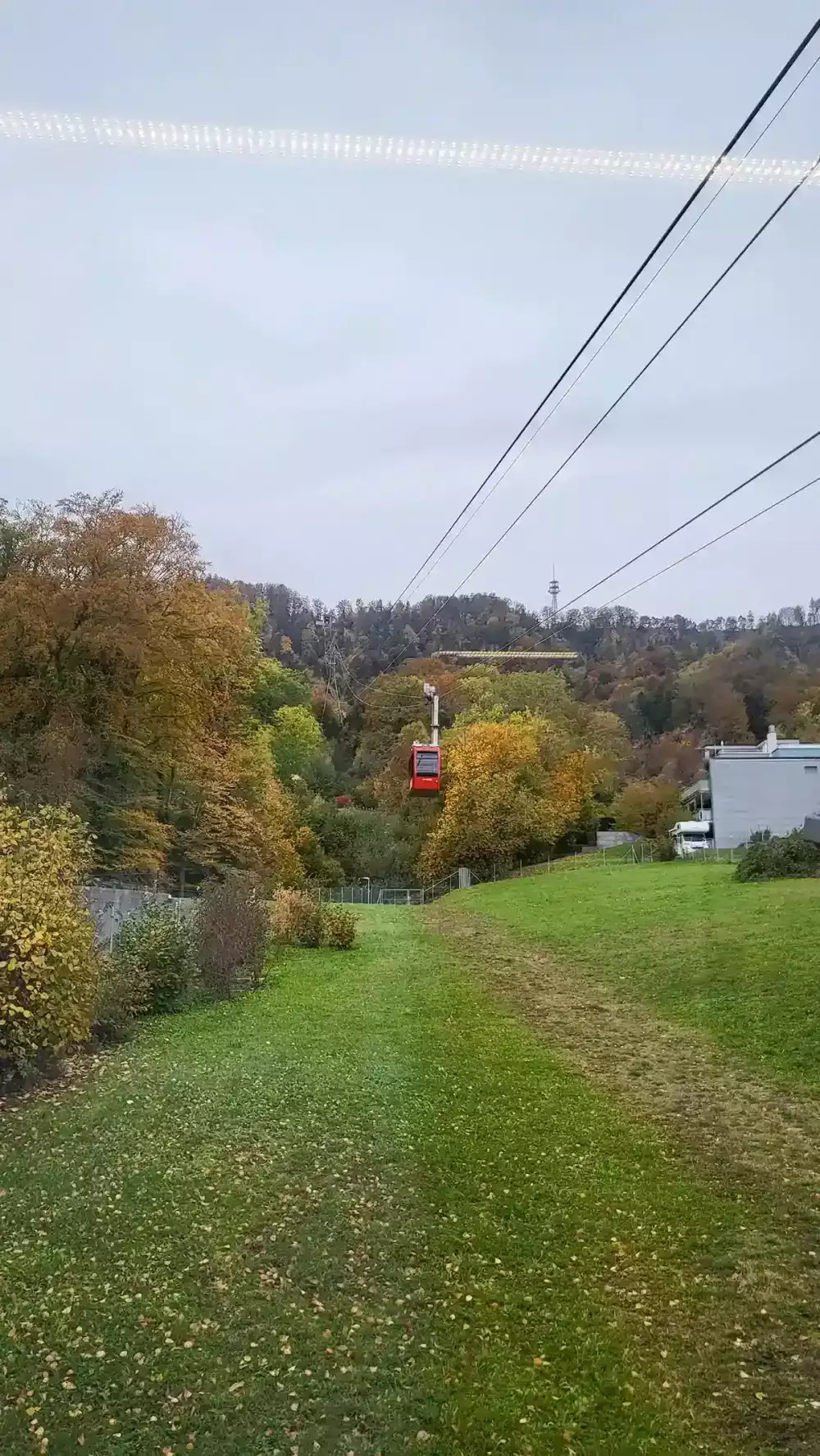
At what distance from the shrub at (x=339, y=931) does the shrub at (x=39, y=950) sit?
10.8 meters

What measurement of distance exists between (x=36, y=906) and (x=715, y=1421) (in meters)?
7.47

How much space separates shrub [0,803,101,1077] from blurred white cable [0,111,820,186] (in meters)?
6.35

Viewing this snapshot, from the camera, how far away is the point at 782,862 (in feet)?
84.0

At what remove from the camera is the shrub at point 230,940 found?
15.9m

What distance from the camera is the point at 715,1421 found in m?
→ 3.77

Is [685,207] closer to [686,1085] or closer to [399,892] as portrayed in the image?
[686,1085]

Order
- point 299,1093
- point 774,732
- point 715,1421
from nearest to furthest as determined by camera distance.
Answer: point 715,1421
point 299,1093
point 774,732

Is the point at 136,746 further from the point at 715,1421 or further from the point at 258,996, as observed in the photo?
the point at 715,1421

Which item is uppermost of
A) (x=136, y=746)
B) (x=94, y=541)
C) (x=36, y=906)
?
(x=94, y=541)

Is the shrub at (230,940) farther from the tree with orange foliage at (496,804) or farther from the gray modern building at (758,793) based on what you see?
the gray modern building at (758,793)

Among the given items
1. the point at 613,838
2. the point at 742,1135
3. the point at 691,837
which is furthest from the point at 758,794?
the point at 742,1135

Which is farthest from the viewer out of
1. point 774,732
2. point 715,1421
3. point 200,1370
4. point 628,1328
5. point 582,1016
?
point 774,732

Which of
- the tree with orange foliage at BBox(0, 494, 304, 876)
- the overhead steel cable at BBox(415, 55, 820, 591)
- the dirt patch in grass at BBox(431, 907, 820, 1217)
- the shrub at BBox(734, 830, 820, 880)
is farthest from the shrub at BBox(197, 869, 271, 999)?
the shrub at BBox(734, 830, 820, 880)

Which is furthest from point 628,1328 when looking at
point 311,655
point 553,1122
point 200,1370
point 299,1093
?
point 311,655
